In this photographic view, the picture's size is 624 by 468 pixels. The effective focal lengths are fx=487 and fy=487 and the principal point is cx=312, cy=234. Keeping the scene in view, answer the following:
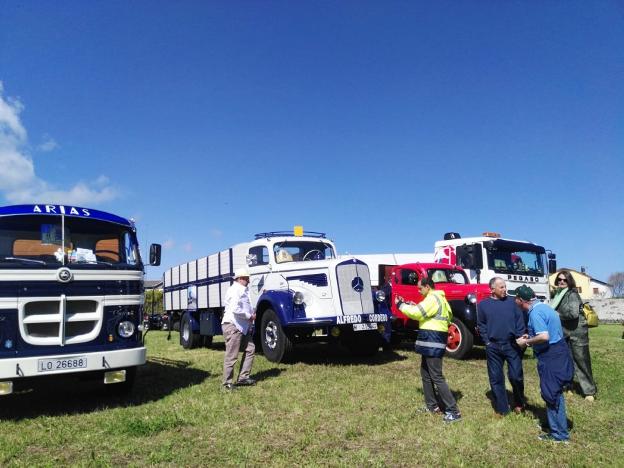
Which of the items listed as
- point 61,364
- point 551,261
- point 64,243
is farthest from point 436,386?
point 551,261

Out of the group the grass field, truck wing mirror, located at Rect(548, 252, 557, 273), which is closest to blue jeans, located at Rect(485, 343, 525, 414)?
the grass field

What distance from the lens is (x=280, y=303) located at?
943cm

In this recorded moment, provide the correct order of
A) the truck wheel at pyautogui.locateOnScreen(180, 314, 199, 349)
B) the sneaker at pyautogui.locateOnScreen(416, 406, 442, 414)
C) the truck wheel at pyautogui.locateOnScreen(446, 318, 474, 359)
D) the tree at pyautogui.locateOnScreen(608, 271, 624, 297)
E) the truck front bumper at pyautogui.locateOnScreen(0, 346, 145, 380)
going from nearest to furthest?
the truck front bumper at pyautogui.locateOnScreen(0, 346, 145, 380) → the sneaker at pyautogui.locateOnScreen(416, 406, 442, 414) → the truck wheel at pyautogui.locateOnScreen(446, 318, 474, 359) → the truck wheel at pyautogui.locateOnScreen(180, 314, 199, 349) → the tree at pyautogui.locateOnScreen(608, 271, 624, 297)

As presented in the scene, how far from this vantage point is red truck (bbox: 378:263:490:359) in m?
10.2

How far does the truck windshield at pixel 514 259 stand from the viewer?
12.0 m

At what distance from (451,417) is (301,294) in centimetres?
426

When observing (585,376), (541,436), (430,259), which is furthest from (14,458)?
(430,259)

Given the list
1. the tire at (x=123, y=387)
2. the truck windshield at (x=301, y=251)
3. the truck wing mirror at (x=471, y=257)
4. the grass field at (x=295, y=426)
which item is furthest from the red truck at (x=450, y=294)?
the tire at (x=123, y=387)

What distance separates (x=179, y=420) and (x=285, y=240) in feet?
18.4

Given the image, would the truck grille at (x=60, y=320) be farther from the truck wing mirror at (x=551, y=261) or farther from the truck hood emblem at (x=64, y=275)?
the truck wing mirror at (x=551, y=261)

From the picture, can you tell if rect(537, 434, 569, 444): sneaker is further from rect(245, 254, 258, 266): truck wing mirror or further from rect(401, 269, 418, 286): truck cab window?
rect(245, 254, 258, 266): truck wing mirror

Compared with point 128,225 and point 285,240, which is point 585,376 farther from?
point 128,225

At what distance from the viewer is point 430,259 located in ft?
67.5

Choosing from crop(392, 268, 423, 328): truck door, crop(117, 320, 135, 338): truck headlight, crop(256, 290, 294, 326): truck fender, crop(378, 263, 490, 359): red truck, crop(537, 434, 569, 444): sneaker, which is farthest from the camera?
A: crop(392, 268, 423, 328): truck door
